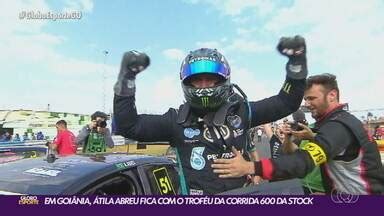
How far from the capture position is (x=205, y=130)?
115 inches

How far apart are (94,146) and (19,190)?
542cm

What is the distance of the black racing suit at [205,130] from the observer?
284 cm

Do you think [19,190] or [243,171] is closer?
[243,171]

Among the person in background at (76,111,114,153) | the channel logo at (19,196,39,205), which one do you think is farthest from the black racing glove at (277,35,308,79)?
the person in background at (76,111,114,153)

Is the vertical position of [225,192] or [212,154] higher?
[212,154]

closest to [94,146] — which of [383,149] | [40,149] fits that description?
[40,149]

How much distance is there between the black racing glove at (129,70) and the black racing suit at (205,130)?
0.26ft

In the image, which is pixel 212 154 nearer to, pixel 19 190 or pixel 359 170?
pixel 359 170

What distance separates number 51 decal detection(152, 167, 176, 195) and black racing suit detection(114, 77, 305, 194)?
1.42 metres

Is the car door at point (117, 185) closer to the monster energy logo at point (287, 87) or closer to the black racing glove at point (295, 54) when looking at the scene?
the monster energy logo at point (287, 87)

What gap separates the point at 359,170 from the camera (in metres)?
2.75

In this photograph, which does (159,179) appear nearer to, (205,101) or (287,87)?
(205,101)

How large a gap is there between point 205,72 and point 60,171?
1571 mm

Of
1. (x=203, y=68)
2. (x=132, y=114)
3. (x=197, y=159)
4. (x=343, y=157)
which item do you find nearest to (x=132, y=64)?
(x=132, y=114)
